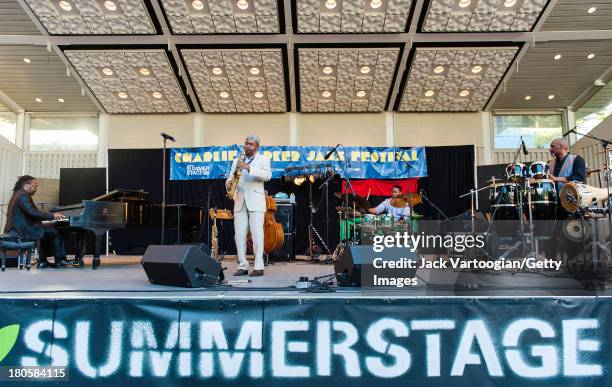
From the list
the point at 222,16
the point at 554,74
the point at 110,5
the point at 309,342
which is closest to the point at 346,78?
the point at 222,16

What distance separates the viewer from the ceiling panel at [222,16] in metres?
8.66

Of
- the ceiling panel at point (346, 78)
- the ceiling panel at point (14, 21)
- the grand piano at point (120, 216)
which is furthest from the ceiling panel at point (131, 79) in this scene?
the grand piano at point (120, 216)

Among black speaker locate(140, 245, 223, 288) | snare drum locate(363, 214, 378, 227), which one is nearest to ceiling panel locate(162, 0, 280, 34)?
snare drum locate(363, 214, 378, 227)

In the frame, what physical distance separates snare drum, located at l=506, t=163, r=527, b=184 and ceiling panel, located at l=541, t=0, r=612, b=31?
5.56 metres

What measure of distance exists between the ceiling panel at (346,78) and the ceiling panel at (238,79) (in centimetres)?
65

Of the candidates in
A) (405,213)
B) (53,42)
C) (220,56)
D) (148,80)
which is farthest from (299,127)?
(53,42)

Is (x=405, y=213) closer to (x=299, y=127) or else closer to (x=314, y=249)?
(x=314, y=249)

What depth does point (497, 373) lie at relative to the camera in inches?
103

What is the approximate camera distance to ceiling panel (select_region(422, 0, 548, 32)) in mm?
8680

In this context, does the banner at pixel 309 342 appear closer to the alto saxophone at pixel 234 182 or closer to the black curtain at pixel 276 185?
the alto saxophone at pixel 234 182

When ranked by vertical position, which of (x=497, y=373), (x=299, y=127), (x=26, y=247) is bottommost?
(x=497, y=373)

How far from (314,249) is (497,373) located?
625cm

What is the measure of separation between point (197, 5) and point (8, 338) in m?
7.60

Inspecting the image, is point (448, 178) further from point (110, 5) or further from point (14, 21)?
point (14, 21)
